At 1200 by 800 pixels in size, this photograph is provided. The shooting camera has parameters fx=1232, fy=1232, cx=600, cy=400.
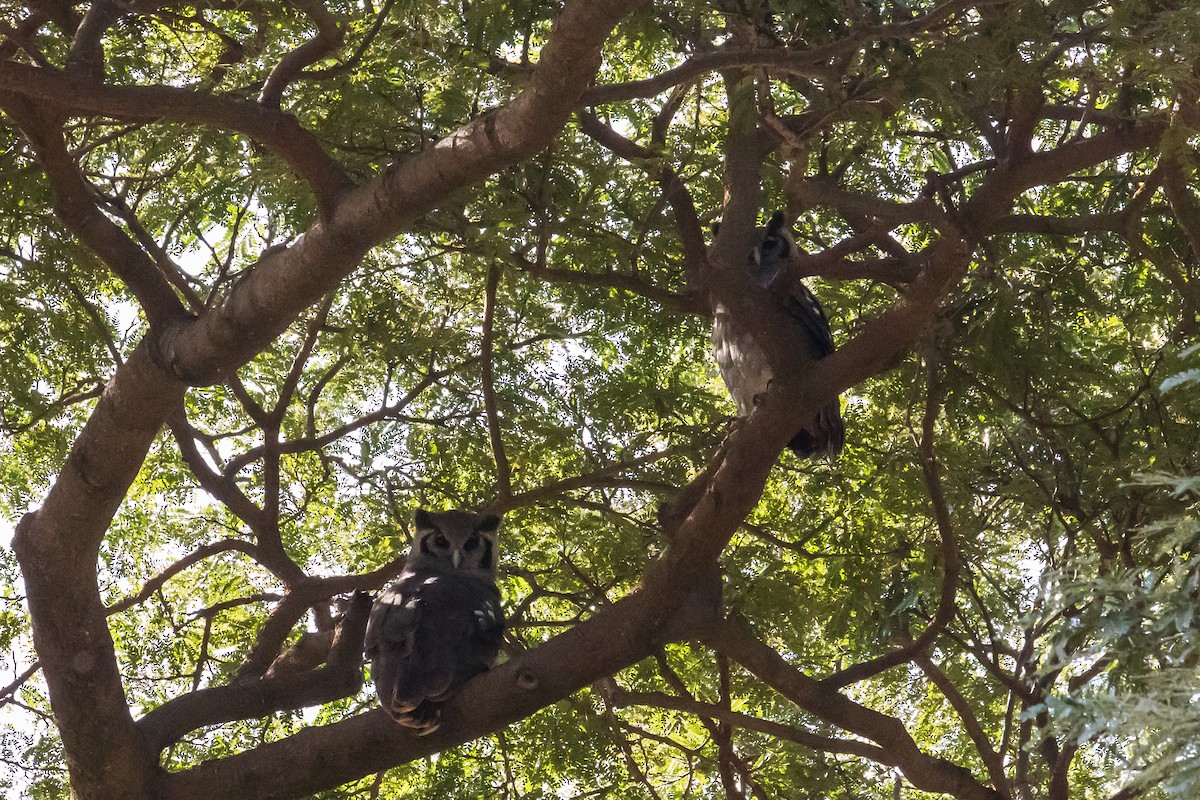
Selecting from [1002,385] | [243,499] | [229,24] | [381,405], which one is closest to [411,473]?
[381,405]

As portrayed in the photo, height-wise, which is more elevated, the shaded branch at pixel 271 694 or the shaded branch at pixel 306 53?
the shaded branch at pixel 306 53

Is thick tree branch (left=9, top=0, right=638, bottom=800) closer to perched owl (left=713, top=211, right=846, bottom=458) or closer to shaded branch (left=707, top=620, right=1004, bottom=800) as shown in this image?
perched owl (left=713, top=211, right=846, bottom=458)

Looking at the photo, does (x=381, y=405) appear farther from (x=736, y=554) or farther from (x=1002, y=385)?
(x=1002, y=385)

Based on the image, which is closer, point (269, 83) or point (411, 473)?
point (269, 83)

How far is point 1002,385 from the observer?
545 centimetres

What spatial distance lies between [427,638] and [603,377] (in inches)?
80.9

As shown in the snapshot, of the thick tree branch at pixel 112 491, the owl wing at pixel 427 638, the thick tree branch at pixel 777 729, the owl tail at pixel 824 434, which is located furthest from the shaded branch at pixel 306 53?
the thick tree branch at pixel 777 729

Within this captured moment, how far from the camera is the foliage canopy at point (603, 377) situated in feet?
13.4

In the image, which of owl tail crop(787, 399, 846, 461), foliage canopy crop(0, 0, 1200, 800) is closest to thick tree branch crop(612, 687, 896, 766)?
foliage canopy crop(0, 0, 1200, 800)

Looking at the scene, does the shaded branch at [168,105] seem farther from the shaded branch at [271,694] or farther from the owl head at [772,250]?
the owl head at [772,250]

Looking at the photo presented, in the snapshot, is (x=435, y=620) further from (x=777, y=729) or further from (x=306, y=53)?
(x=306, y=53)

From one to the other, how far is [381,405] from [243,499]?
953mm

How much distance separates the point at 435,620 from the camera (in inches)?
198

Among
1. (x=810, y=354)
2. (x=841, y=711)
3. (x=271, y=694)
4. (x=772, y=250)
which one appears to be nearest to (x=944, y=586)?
(x=841, y=711)
